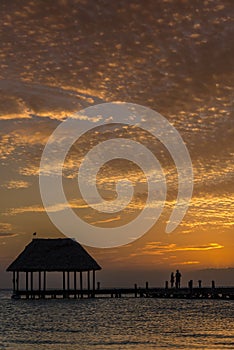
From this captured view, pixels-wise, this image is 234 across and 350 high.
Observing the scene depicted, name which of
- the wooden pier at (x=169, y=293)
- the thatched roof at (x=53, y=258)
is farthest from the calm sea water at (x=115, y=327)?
the wooden pier at (x=169, y=293)

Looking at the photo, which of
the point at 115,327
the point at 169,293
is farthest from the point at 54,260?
the point at 115,327

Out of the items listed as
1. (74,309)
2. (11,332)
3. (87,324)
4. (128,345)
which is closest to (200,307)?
(74,309)

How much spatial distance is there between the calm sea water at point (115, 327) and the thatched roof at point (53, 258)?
5.22 meters

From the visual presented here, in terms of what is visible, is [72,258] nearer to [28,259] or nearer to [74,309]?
[28,259]

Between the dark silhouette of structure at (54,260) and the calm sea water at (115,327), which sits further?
the dark silhouette of structure at (54,260)

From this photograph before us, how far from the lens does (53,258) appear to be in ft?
213

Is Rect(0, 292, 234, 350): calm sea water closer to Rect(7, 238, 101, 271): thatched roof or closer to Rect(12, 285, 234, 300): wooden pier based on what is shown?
Rect(7, 238, 101, 271): thatched roof

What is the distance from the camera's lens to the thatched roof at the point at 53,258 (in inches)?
2527

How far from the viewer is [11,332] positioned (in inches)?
1432

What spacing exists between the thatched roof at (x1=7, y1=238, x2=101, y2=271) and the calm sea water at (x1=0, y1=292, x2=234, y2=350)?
5.22 meters

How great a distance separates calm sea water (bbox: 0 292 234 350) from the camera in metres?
30.3

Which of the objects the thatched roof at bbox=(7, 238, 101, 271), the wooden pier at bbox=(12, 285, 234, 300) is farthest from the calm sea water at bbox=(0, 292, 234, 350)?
the wooden pier at bbox=(12, 285, 234, 300)

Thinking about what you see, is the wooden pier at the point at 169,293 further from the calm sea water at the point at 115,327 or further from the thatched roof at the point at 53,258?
the calm sea water at the point at 115,327

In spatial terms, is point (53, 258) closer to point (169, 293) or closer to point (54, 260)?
point (54, 260)
